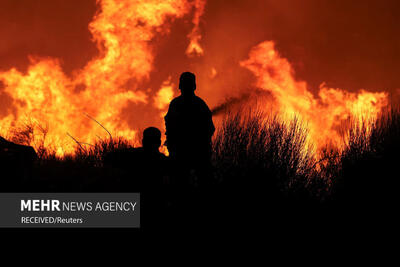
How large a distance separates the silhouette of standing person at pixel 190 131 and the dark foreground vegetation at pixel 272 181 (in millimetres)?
281

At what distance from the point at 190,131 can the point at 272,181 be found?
2450 millimetres

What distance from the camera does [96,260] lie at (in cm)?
432

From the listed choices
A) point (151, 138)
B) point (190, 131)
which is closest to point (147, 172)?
point (151, 138)

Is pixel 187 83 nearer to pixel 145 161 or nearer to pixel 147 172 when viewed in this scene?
pixel 145 161

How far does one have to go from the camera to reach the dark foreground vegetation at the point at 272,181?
5.67 metres

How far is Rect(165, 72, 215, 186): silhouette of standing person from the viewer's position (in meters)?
5.55

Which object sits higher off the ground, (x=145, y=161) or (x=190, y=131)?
(x=190, y=131)

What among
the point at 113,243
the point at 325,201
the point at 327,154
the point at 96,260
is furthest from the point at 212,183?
the point at 327,154

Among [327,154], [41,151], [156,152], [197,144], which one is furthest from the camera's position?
[41,151]

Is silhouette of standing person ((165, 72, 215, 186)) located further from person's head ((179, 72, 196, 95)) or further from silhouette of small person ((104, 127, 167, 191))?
silhouette of small person ((104, 127, 167, 191))

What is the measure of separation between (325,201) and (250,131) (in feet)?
7.43

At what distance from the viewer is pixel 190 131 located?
5.58 m

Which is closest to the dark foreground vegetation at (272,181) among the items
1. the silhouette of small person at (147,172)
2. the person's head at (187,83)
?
the silhouette of small person at (147,172)

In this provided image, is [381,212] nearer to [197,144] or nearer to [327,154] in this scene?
[327,154]
